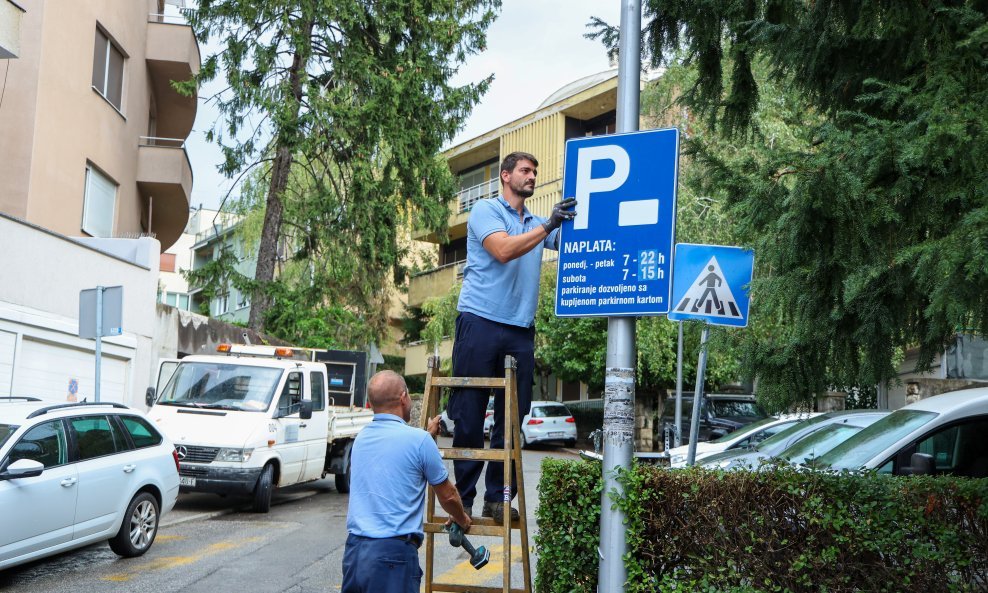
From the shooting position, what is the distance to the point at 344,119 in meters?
24.9

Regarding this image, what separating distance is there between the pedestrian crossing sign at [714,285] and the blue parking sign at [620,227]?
378cm

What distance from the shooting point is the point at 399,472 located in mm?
5176

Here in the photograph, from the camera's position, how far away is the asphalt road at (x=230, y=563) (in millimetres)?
8766

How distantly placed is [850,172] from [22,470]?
7.16 m

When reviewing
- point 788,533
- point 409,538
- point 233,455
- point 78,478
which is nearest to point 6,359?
point 233,455

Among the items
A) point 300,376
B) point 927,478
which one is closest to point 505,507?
point 927,478

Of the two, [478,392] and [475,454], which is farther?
[478,392]

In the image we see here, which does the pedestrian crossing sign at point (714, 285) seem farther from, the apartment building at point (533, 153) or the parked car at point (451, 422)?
the apartment building at point (533, 153)

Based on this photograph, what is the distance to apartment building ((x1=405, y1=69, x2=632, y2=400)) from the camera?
39.9 meters

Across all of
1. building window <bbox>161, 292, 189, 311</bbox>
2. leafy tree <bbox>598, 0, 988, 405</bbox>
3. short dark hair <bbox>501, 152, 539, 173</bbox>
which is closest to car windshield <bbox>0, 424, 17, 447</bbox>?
short dark hair <bbox>501, 152, 539, 173</bbox>

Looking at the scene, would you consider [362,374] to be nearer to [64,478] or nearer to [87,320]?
[87,320]

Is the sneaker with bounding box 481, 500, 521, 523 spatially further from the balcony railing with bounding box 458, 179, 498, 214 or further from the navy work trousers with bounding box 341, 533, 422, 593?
the balcony railing with bounding box 458, 179, 498, 214

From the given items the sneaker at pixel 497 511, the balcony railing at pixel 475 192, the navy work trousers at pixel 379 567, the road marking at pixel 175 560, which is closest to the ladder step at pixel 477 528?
the sneaker at pixel 497 511

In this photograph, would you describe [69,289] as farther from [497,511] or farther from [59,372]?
[497,511]
